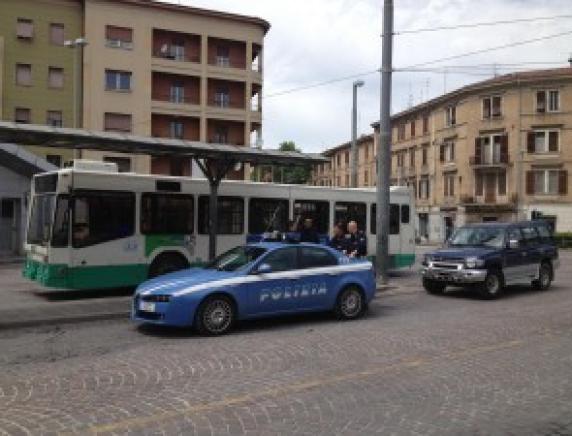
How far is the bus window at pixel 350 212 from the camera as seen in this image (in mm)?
19125

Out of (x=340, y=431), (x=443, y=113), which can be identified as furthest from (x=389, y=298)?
(x=443, y=113)

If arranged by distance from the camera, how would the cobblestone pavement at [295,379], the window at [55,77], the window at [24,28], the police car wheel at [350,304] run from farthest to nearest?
the window at [55,77], the window at [24,28], the police car wheel at [350,304], the cobblestone pavement at [295,379]

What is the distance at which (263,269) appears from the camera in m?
10.7

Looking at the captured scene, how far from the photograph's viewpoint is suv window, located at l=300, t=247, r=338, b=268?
11.4m

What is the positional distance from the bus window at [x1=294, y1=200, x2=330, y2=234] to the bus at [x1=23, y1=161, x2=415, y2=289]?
1.7 inches

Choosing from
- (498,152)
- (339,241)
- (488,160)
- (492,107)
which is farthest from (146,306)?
(492,107)

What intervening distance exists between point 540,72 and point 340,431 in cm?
5884

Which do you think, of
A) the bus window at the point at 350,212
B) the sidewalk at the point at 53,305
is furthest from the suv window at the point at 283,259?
the bus window at the point at 350,212

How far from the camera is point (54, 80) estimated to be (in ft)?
150

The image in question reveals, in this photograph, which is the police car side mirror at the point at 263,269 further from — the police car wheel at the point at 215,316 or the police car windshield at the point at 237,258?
the police car wheel at the point at 215,316

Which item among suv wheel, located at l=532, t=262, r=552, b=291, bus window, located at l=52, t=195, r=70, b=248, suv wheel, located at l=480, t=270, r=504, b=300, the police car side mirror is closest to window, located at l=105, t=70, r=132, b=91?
bus window, located at l=52, t=195, r=70, b=248

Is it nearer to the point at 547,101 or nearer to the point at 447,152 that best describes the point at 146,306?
the point at 547,101

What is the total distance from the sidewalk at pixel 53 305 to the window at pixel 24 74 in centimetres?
3079

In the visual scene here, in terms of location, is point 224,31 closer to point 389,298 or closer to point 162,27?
point 162,27
